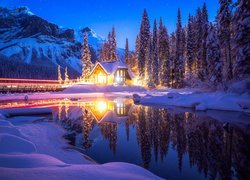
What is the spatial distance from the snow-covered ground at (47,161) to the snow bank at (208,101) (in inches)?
543

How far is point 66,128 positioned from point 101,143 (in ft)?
11.8

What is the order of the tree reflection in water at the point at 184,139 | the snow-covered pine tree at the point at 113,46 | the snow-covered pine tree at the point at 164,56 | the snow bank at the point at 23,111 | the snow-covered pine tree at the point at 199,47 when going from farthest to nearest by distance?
the snow-covered pine tree at the point at 113,46, the snow-covered pine tree at the point at 164,56, the snow-covered pine tree at the point at 199,47, the snow bank at the point at 23,111, the tree reflection in water at the point at 184,139

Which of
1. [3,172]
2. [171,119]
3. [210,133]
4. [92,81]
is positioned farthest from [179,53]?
[3,172]

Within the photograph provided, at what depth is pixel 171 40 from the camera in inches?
3253

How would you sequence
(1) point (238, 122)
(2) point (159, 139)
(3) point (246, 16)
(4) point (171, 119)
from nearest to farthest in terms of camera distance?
(2) point (159, 139)
(1) point (238, 122)
(4) point (171, 119)
(3) point (246, 16)

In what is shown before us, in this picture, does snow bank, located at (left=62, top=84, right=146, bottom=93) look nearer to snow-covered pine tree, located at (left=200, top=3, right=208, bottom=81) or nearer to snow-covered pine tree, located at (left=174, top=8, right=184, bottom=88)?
snow-covered pine tree, located at (left=174, top=8, right=184, bottom=88)

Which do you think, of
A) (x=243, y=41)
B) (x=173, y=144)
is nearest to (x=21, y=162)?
(x=173, y=144)

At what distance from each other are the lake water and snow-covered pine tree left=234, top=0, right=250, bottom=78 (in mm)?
9901

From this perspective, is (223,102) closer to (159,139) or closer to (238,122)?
(238,122)

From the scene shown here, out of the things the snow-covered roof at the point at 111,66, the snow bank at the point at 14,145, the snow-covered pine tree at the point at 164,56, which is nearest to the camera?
the snow bank at the point at 14,145

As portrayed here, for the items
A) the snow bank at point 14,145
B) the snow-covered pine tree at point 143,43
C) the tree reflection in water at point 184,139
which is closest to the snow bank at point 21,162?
the snow bank at point 14,145

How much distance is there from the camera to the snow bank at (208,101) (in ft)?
64.2

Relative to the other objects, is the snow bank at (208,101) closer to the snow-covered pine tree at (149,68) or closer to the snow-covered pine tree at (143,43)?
the snow-covered pine tree at (149,68)

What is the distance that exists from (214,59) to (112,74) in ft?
85.1
